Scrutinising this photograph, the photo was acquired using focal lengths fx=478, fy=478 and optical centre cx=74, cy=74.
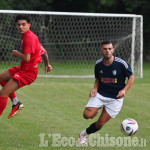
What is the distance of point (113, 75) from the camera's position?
760 cm

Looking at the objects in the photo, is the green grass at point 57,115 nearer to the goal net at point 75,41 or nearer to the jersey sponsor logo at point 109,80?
the jersey sponsor logo at point 109,80

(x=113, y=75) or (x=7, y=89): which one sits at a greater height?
(x=113, y=75)

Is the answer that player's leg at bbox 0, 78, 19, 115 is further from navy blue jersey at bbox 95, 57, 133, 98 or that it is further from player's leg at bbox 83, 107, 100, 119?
navy blue jersey at bbox 95, 57, 133, 98

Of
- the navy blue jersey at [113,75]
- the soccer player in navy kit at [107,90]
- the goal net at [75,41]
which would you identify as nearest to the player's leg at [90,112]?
the soccer player in navy kit at [107,90]

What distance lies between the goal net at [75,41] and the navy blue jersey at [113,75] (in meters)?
9.73

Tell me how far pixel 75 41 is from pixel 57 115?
12.9 meters

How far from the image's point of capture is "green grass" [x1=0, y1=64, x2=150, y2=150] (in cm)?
805

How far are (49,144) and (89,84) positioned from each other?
Result: 8.58 metres

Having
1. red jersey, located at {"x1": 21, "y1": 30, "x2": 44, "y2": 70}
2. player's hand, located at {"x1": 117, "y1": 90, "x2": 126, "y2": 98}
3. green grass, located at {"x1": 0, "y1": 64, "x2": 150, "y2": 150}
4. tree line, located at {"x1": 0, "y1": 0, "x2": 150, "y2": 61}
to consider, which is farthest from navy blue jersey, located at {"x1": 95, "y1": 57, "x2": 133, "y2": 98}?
tree line, located at {"x1": 0, "y1": 0, "x2": 150, "y2": 61}

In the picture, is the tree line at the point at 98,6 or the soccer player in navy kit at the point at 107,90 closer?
the soccer player in navy kit at the point at 107,90

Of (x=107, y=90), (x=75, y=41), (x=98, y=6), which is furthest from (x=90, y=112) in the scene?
(x=98, y=6)

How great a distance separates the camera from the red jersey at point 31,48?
7.75 metres

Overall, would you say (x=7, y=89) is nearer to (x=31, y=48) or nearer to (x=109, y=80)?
(x=31, y=48)

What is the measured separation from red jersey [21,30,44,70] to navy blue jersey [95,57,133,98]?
1051 millimetres
